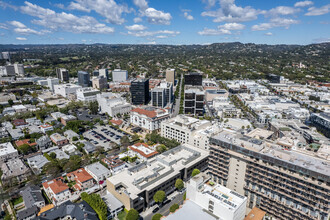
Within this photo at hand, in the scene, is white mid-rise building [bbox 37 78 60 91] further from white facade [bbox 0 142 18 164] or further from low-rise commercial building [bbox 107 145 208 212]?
low-rise commercial building [bbox 107 145 208 212]

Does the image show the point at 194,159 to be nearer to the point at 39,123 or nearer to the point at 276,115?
the point at 276,115

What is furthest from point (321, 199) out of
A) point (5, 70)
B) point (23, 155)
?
point (5, 70)

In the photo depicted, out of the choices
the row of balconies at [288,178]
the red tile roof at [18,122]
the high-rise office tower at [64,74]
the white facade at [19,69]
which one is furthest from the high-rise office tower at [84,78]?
the row of balconies at [288,178]

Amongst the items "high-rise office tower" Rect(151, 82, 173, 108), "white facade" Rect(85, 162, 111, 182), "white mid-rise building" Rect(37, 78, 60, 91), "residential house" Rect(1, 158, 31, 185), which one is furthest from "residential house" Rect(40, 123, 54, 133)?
"white mid-rise building" Rect(37, 78, 60, 91)

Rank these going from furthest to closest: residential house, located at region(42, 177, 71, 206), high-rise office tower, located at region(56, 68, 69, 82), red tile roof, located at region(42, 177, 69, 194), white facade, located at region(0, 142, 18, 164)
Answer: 1. high-rise office tower, located at region(56, 68, 69, 82)
2. white facade, located at region(0, 142, 18, 164)
3. red tile roof, located at region(42, 177, 69, 194)
4. residential house, located at region(42, 177, 71, 206)

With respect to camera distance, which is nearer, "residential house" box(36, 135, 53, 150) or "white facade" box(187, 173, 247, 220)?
"white facade" box(187, 173, 247, 220)

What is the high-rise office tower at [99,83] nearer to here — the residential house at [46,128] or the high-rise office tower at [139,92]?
the high-rise office tower at [139,92]
